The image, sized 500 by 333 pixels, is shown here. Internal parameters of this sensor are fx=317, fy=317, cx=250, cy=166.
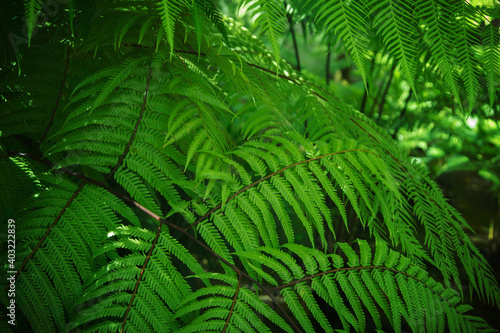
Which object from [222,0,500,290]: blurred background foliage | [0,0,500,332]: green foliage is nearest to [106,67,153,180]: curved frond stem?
[0,0,500,332]: green foliage

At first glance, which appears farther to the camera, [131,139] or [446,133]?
[446,133]

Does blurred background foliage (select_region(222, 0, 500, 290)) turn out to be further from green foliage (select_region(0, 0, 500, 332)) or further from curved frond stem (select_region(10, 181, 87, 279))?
curved frond stem (select_region(10, 181, 87, 279))

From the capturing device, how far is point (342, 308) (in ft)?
2.51

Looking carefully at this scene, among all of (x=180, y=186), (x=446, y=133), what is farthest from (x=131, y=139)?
(x=446, y=133)

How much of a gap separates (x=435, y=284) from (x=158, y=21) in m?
1.07

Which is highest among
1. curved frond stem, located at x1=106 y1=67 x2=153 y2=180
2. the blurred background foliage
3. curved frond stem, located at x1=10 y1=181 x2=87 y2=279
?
the blurred background foliage

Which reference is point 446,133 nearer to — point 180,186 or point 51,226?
point 180,186

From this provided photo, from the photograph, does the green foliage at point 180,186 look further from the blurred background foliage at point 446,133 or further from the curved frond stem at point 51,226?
the blurred background foliage at point 446,133

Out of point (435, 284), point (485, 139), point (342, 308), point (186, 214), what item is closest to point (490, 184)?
point (485, 139)

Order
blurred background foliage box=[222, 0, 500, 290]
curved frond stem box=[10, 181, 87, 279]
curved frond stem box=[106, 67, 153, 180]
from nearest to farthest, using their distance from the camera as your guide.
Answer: curved frond stem box=[10, 181, 87, 279]
curved frond stem box=[106, 67, 153, 180]
blurred background foliage box=[222, 0, 500, 290]

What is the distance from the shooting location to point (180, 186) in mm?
794

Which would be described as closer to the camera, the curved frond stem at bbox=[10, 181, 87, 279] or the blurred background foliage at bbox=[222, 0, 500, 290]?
the curved frond stem at bbox=[10, 181, 87, 279]

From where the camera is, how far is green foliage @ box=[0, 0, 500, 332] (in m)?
0.73

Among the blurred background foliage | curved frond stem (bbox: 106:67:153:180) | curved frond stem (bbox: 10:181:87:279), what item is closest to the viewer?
curved frond stem (bbox: 10:181:87:279)
